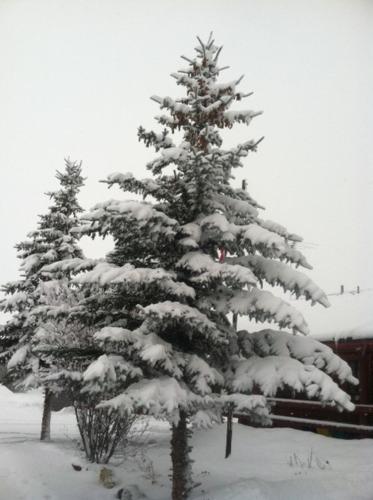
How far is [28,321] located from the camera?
15.3 m

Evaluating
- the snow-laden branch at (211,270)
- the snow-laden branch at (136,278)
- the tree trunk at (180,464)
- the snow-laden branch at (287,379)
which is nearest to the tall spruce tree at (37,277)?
the snow-laden branch at (136,278)

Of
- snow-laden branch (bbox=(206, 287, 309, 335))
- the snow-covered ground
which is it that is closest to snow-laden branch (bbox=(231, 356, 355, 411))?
snow-laden branch (bbox=(206, 287, 309, 335))

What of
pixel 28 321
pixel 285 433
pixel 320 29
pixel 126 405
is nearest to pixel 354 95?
pixel 320 29

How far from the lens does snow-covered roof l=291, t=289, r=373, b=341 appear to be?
15.2m

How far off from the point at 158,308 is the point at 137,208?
1831 millimetres

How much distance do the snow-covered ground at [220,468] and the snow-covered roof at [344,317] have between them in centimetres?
328

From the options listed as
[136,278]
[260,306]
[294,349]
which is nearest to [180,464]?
[294,349]

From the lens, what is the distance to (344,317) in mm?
17141

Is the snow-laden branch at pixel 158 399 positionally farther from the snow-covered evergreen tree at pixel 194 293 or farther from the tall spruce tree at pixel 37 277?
the tall spruce tree at pixel 37 277

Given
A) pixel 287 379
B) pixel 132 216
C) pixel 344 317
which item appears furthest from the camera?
pixel 344 317

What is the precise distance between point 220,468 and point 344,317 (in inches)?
310

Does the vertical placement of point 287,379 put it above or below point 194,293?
below

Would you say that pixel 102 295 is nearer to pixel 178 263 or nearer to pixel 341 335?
pixel 178 263

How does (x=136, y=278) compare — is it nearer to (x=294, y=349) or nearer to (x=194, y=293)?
(x=194, y=293)
